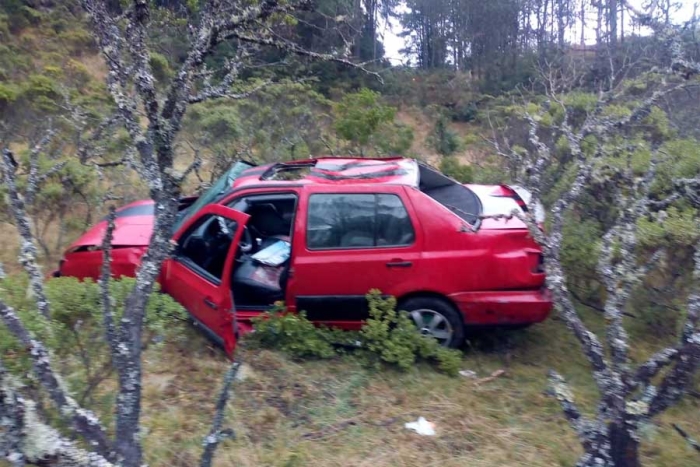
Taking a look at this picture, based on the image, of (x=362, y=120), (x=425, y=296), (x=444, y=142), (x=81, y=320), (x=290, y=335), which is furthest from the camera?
(x=444, y=142)

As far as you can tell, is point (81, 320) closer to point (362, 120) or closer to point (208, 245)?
point (208, 245)

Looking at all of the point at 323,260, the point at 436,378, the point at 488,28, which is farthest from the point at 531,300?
the point at 488,28

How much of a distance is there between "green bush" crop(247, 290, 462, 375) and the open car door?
0.92ft

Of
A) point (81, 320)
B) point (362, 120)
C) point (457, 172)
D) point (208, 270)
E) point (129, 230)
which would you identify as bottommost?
point (208, 270)

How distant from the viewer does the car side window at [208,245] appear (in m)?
5.77

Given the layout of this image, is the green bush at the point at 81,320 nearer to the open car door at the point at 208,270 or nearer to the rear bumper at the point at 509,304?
the open car door at the point at 208,270

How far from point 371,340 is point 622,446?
215cm

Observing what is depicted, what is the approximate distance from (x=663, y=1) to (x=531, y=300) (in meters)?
2.34

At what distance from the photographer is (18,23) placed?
21.6m

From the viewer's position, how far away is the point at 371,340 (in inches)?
203

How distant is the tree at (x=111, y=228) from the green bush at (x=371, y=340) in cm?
213

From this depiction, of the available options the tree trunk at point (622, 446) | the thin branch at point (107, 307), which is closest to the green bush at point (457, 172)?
the tree trunk at point (622, 446)

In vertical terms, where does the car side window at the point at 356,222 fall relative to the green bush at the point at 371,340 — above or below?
above

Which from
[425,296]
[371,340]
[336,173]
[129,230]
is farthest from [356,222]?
[129,230]
